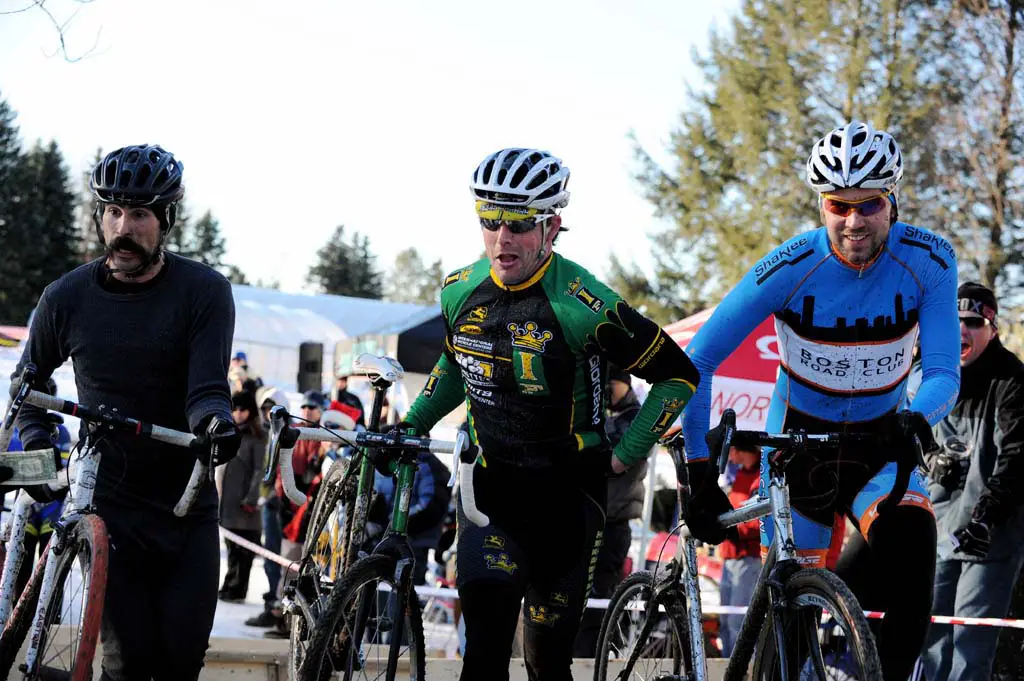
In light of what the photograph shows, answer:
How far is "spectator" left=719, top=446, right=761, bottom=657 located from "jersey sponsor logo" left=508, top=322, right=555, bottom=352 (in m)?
4.63

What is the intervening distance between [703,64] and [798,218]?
5.18 meters

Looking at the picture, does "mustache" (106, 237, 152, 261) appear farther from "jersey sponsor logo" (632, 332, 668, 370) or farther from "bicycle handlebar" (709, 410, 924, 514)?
"bicycle handlebar" (709, 410, 924, 514)

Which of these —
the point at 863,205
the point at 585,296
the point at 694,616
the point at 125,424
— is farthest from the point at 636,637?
the point at 125,424

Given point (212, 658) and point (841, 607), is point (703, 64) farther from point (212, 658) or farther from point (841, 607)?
point (841, 607)

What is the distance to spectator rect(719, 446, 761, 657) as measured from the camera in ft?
29.2

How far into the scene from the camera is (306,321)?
41.6m

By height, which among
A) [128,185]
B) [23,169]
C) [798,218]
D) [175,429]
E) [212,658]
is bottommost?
[212,658]

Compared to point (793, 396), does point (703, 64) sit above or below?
above

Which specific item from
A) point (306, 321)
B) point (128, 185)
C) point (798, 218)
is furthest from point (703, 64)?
point (128, 185)

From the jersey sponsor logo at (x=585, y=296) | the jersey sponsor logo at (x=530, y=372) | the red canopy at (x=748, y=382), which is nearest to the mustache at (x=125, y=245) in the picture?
the jersey sponsor logo at (x=530, y=372)

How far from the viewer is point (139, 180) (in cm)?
432

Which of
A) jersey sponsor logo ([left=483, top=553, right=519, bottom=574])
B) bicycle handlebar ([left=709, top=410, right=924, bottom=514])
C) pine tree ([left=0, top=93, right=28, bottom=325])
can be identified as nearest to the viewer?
bicycle handlebar ([left=709, top=410, right=924, bottom=514])

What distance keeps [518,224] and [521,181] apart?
158mm

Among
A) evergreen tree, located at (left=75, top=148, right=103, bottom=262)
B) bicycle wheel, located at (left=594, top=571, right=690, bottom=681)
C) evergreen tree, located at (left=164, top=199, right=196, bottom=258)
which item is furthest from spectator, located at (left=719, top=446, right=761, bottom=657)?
evergreen tree, located at (left=164, top=199, right=196, bottom=258)
